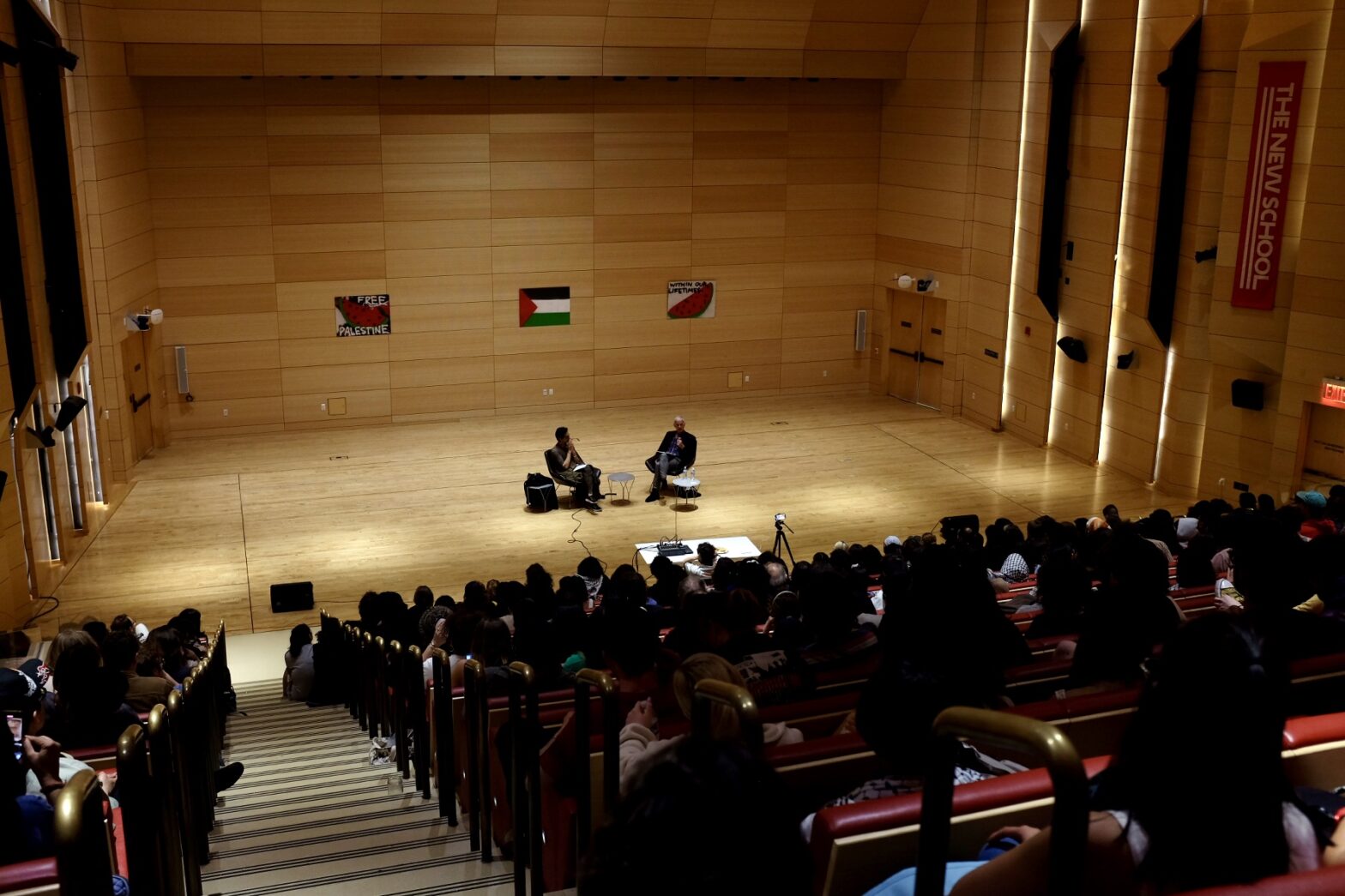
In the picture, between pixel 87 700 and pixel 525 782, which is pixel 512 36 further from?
pixel 525 782

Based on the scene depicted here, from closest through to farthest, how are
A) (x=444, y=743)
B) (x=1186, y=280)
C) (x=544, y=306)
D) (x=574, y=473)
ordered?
(x=444, y=743) → (x=1186, y=280) → (x=574, y=473) → (x=544, y=306)

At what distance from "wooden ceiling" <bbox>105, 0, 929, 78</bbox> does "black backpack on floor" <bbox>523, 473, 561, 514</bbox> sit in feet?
21.7

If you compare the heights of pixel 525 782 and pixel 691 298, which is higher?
pixel 525 782

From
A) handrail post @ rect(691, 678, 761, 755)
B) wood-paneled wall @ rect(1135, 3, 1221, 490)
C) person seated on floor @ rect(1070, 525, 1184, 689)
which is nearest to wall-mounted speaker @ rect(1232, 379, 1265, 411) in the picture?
wood-paneled wall @ rect(1135, 3, 1221, 490)

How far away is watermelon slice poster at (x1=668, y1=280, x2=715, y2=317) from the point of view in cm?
2134

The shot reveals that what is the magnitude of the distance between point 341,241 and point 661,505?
7.17 metres

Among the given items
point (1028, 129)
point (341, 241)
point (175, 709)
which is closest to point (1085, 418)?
point (1028, 129)

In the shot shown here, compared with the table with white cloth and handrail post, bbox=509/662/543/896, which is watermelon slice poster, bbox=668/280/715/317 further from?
handrail post, bbox=509/662/543/896

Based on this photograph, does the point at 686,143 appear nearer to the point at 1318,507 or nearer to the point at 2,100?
the point at 2,100

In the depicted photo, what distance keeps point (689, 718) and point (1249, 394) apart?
13.5 metres

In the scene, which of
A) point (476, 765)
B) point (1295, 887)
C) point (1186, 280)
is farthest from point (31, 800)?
point (1186, 280)

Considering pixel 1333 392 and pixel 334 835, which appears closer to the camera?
pixel 334 835

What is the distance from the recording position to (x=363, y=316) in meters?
19.8

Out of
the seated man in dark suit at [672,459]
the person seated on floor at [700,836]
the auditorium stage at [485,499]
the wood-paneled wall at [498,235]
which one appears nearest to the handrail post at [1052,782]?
the person seated on floor at [700,836]
